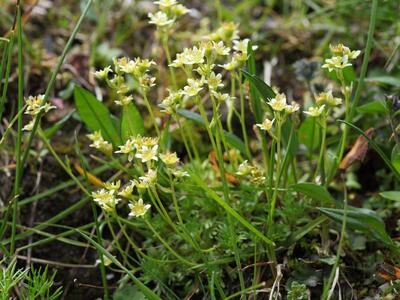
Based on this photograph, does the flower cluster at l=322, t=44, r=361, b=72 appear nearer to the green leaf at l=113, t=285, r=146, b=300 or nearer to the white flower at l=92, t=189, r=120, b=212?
the white flower at l=92, t=189, r=120, b=212

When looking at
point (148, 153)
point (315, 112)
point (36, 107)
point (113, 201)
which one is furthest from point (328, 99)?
point (36, 107)

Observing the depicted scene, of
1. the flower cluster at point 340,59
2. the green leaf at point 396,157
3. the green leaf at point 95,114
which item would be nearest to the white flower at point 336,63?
the flower cluster at point 340,59

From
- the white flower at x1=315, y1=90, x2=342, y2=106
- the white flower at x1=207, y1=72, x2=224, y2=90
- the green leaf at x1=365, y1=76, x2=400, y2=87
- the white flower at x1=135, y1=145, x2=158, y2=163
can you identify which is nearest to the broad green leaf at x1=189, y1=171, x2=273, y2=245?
the white flower at x1=135, y1=145, x2=158, y2=163

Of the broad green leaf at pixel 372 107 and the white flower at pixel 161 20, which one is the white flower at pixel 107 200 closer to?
the white flower at pixel 161 20

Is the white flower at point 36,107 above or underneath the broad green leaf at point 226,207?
above

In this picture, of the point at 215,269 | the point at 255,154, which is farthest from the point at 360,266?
the point at 255,154

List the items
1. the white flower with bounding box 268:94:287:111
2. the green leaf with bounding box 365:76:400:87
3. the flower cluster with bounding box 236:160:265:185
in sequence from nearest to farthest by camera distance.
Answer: the white flower with bounding box 268:94:287:111
the flower cluster with bounding box 236:160:265:185
the green leaf with bounding box 365:76:400:87

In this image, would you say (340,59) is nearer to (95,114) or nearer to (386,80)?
(386,80)
